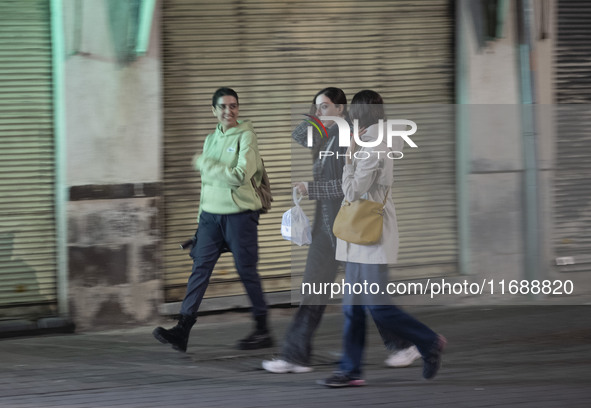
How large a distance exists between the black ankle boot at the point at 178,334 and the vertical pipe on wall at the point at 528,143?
377 centimetres

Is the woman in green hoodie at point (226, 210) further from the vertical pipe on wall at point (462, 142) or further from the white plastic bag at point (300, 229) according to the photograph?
the vertical pipe on wall at point (462, 142)

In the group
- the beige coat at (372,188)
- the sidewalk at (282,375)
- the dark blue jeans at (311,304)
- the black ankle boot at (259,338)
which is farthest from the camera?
the black ankle boot at (259,338)

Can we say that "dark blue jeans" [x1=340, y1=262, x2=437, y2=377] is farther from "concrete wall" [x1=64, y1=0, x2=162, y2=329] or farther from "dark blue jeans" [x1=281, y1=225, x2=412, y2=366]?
"concrete wall" [x1=64, y1=0, x2=162, y2=329]

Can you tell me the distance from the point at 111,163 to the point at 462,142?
129 inches

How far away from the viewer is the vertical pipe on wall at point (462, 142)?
8.95 metres

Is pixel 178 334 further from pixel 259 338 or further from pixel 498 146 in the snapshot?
pixel 498 146

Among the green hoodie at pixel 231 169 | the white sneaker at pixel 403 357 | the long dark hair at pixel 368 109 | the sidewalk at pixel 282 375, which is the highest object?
the long dark hair at pixel 368 109

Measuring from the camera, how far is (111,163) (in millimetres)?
7723

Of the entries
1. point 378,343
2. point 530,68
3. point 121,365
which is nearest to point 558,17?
point 530,68

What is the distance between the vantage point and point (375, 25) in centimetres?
877

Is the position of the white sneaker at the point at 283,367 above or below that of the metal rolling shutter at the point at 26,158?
below

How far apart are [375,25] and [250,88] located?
4.34 ft

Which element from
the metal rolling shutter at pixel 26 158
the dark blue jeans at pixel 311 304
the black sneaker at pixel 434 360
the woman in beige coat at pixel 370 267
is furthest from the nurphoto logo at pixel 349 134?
the metal rolling shutter at pixel 26 158

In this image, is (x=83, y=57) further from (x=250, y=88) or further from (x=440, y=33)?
(x=440, y=33)
